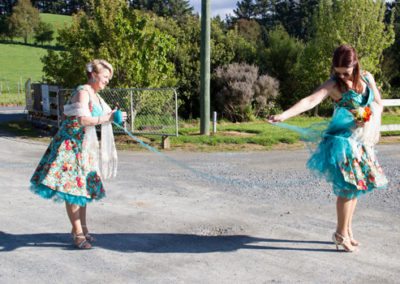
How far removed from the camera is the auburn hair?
4.48 m

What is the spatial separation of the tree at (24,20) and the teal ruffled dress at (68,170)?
7721 centimetres

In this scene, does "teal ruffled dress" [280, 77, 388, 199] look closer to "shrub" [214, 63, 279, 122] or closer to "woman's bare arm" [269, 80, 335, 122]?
"woman's bare arm" [269, 80, 335, 122]

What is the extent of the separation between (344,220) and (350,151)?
0.70 meters

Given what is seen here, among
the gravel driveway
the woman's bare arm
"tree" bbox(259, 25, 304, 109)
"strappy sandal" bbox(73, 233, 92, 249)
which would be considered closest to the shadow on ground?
the gravel driveway

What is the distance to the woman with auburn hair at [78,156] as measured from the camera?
472 cm

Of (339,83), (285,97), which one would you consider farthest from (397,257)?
(285,97)

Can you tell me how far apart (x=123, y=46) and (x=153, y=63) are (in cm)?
101

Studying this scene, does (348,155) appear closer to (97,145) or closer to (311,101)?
(311,101)

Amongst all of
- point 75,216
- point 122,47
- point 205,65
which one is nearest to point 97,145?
point 75,216

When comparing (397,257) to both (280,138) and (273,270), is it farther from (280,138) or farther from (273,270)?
(280,138)

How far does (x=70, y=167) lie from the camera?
4.77 meters

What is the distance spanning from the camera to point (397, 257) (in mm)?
4641

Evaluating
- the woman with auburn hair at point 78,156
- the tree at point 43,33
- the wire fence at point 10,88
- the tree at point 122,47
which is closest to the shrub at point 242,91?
the tree at point 122,47

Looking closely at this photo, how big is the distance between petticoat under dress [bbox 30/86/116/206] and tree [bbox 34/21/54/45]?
249ft
